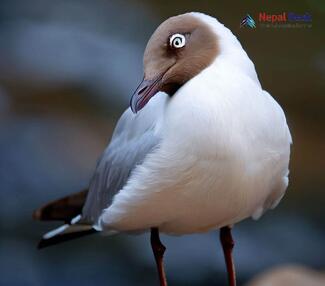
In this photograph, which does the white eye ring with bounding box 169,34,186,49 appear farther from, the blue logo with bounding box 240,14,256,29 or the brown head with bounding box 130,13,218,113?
the blue logo with bounding box 240,14,256,29

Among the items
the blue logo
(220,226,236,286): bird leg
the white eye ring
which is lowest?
(220,226,236,286): bird leg

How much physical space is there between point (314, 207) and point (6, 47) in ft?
3.41

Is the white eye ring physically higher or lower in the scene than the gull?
A: higher

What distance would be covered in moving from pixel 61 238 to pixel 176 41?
2.47ft

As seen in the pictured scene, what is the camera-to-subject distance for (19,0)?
2.16 m

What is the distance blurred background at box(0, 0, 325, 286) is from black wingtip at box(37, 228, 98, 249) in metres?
0.06

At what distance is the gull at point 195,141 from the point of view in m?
1.59

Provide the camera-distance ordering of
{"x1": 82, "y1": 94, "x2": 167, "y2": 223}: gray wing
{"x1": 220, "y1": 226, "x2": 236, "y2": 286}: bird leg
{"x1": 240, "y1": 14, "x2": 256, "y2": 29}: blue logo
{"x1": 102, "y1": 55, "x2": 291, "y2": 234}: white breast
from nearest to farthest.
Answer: {"x1": 102, "y1": 55, "x2": 291, "y2": 234}: white breast, {"x1": 82, "y1": 94, "x2": 167, "y2": 223}: gray wing, {"x1": 220, "y1": 226, "x2": 236, "y2": 286}: bird leg, {"x1": 240, "y1": 14, "x2": 256, "y2": 29}: blue logo

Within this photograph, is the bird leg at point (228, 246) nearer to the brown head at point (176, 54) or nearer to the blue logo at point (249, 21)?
the brown head at point (176, 54)

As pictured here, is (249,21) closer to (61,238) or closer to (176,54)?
(176,54)

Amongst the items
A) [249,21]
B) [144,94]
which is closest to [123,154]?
[144,94]

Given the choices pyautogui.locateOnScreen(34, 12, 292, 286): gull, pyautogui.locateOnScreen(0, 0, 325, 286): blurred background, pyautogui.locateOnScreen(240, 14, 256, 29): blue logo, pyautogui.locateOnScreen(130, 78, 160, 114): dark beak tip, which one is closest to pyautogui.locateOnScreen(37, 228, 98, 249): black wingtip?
pyautogui.locateOnScreen(0, 0, 325, 286): blurred background

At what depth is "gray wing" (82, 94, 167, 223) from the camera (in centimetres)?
169

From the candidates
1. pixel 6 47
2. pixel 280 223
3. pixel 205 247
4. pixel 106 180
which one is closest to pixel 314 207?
pixel 280 223
